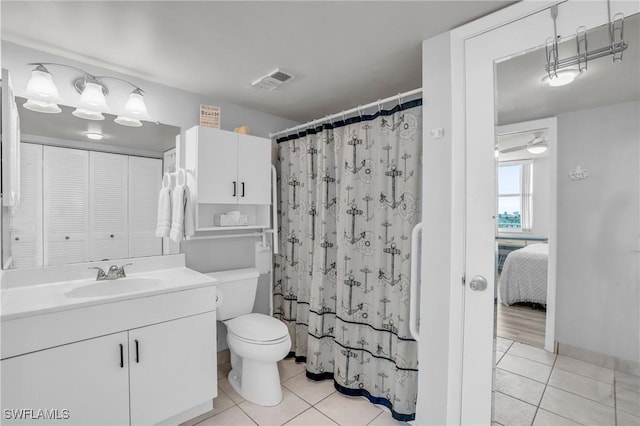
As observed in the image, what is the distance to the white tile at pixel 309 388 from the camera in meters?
2.16

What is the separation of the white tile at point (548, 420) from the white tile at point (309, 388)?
4.31ft

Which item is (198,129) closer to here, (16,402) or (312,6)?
(312,6)

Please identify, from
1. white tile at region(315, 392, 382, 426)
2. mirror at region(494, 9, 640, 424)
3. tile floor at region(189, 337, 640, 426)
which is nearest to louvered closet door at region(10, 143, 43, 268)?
tile floor at region(189, 337, 640, 426)

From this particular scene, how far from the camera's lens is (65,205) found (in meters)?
1.90

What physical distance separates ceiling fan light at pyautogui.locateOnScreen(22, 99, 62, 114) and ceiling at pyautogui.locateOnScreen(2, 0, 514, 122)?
327 mm

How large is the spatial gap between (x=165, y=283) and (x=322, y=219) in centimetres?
121

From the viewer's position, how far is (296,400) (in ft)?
6.96

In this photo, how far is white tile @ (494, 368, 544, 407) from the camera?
145cm

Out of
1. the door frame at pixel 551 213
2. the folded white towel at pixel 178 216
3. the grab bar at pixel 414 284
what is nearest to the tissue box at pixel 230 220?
the folded white towel at pixel 178 216

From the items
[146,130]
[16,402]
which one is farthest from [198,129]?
[16,402]

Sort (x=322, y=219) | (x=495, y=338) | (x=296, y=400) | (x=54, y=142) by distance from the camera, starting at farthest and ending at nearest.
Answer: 1. (x=322, y=219)
2. (x=296, y=400)
3. (x=54, y=142)
4. (x=495, y=338)

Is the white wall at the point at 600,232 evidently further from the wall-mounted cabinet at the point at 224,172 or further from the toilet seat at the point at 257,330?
the wall-mounted cabinet at the point at 224,172

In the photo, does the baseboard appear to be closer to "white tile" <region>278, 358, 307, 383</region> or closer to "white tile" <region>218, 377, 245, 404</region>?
"white tile" <region>278, 358, 307, 383</region>

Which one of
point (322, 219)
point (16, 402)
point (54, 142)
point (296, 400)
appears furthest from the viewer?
point (322, 219)
